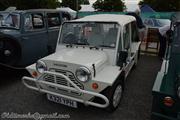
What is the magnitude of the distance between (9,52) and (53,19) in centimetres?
205

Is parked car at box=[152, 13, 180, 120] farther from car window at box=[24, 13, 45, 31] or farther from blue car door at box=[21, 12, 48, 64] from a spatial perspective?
car window at box=[24, 13, 45, 31]

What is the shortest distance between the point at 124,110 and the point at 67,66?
1510 mm

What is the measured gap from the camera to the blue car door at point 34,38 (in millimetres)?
4694

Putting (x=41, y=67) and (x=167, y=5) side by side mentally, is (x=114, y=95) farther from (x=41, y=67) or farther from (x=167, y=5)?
(x=167, y=5)

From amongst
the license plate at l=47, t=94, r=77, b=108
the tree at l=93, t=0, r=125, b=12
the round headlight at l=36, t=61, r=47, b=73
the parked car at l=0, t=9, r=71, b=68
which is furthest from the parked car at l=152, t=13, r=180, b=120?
the tree at l=93, t=0, r=125, b=12

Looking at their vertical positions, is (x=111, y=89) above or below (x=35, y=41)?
below

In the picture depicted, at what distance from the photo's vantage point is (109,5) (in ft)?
127

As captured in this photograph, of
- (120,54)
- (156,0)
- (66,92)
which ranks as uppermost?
(156,0)

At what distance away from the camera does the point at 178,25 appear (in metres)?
2.86

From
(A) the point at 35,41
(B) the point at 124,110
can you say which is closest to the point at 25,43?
(A) the point at 35,41

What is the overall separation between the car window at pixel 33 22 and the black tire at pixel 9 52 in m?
0.62

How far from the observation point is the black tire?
4.29 m

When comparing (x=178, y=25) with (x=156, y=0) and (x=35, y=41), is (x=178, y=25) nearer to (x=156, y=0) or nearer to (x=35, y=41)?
(x=35, y=41)

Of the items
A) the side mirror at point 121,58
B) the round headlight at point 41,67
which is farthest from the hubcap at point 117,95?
the round headlight at point 41,67
